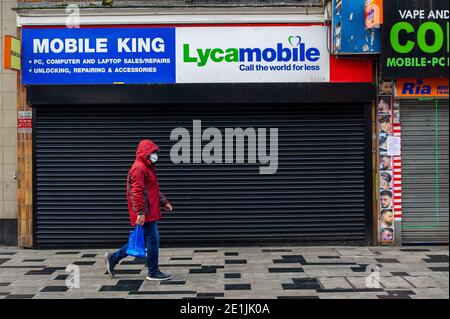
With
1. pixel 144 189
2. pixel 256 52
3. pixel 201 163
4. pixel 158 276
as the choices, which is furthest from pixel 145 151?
pixel 256 52

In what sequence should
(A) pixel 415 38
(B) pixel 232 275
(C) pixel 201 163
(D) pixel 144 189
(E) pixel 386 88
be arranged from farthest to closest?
(C) pixel 201 163
(E) pixel 386 88
(A) pixel 415 38
(B) pixel 232 275
(D) pixel 144 189

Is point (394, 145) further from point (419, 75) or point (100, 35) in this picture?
point (100, 35)

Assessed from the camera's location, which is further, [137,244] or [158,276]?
[158,276]

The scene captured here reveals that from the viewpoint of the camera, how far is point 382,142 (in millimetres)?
9836

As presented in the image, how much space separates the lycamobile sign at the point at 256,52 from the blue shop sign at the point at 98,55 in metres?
0.36

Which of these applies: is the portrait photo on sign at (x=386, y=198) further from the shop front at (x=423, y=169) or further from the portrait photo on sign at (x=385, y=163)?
the portrait photo on sign at (x=385, y=163)

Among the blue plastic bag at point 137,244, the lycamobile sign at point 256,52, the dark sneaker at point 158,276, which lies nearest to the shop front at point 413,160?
the lycamobile sign at point 256,52

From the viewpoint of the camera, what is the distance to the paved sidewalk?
270 inches

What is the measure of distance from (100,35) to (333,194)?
4970 millimetres

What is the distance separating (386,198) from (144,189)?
4629mm

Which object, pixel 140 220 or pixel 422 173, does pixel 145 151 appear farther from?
pixel 422 173

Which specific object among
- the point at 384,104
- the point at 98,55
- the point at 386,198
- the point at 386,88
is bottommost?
the point at 386,198

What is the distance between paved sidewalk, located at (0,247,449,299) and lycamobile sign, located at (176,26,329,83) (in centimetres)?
306

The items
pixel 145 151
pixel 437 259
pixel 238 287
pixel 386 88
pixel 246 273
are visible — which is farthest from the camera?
pixel 386 88
